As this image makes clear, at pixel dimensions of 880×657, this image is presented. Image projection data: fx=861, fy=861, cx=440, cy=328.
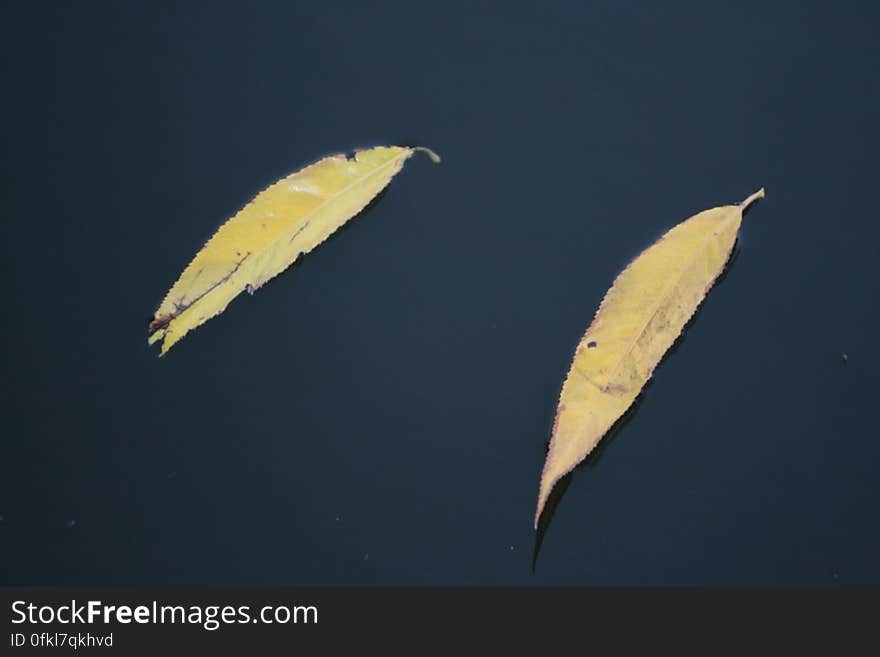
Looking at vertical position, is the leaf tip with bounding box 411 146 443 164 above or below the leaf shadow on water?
above

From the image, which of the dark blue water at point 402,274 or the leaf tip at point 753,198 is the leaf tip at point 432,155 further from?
the leaf tip at point 753,198

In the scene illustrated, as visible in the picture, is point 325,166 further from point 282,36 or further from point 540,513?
point 540,513

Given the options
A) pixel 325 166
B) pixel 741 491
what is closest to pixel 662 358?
pixel 741 491

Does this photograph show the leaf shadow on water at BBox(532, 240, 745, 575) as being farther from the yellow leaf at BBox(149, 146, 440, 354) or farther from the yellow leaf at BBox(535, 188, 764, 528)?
the yellow leaf at BBox(149, 146, 440, 354)

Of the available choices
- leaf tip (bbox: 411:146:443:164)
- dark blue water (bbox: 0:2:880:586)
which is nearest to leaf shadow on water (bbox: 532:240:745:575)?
dark blue water (bbox: 0:2:880:586)

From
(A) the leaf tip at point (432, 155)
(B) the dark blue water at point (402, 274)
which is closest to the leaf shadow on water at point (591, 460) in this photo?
(B) the dark blue water at point (402, 274)

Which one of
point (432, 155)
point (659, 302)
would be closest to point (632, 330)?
point (659, 302)

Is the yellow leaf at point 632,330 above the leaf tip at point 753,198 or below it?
below
